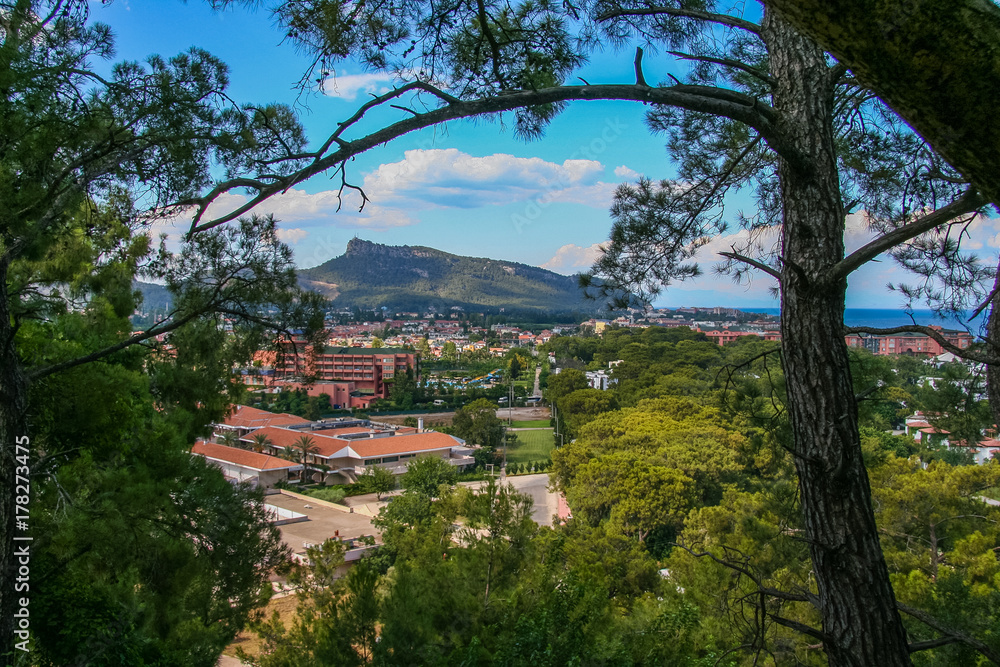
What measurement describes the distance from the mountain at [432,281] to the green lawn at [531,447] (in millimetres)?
48340

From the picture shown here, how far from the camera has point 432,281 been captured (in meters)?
90.4

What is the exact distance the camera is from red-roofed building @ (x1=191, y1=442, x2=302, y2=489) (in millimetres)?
17578

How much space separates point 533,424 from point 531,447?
14.4 ft

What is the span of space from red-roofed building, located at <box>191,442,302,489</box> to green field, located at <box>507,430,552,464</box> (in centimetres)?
705

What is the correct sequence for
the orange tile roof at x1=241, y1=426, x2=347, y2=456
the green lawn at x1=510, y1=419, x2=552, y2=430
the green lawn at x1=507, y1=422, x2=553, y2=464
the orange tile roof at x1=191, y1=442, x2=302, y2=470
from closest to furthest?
the orange tile roof at x1=191, y1=442, x2=302, y2=470, the orange tile roof at x1=241, y1=426, x2=347, y2=456, the green lawn at x1=507, y1=422, x2=553, y2=464, the green lawn at x1=510, y1=419, x2=552, y2=430

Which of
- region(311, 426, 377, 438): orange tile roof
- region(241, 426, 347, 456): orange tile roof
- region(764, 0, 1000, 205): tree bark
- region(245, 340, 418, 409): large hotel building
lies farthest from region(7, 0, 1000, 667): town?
region(245, 340, 418, 409): large hotel building

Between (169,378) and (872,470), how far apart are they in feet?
22.4

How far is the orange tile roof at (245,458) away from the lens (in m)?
17.9

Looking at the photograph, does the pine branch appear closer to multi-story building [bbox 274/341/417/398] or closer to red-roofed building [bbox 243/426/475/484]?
red-roofed building [bbox 243/426/475/484]

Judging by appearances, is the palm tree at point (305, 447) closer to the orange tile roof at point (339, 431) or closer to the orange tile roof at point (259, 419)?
the orange tile roof at point (339, 431)

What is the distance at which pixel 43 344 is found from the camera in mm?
3682

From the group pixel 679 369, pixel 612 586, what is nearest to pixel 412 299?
pixel 679 369

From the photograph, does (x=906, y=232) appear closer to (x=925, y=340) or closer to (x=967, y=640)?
(x=967, y=640)

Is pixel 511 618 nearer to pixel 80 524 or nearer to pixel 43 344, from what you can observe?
pixel 80 524
